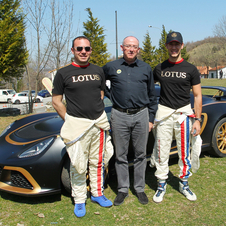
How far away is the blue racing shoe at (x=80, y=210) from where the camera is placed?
2.46 metres

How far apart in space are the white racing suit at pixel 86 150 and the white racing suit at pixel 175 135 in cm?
64

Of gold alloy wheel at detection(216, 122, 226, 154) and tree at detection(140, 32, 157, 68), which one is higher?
tree at detection(140, 32, 157, 68)

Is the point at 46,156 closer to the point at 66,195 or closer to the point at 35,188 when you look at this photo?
the point at 35,188

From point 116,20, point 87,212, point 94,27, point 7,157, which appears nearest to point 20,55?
point 7,157

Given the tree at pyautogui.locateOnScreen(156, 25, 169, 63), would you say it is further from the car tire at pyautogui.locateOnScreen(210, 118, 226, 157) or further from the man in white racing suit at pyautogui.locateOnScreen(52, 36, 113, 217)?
the man in white racing suit at pyautogui.locateOnScreen(52, 36, 113, 217)

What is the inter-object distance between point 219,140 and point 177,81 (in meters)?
1.92

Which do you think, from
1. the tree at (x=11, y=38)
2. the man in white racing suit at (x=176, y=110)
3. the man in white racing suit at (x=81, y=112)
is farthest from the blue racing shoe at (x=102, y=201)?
the tree at (x=11, y=38)

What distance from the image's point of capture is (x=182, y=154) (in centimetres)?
280

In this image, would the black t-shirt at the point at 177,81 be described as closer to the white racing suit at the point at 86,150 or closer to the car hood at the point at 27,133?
the white racing suit at the point at 86,150

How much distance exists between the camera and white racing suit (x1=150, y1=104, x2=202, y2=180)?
2.72 meters

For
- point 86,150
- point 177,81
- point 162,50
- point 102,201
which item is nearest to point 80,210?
point 102,201

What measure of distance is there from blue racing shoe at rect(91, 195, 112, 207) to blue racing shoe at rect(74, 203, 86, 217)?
0.20 m

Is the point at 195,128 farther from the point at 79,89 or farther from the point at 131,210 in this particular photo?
the point at 79,89

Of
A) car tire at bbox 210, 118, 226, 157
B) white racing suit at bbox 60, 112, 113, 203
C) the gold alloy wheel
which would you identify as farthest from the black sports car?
the gold alloy wheel
